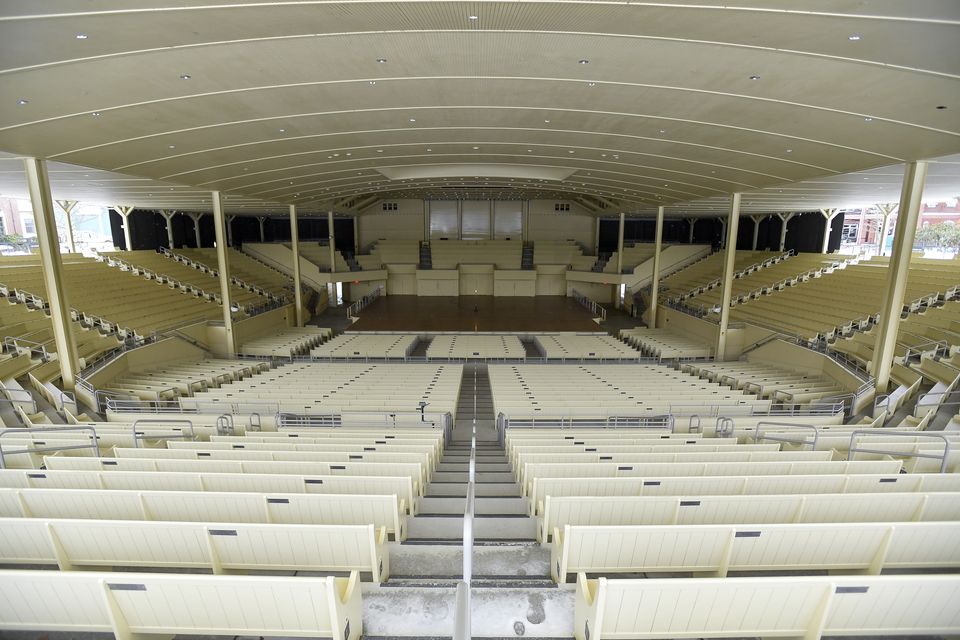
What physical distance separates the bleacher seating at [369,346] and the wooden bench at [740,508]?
16.5 meters

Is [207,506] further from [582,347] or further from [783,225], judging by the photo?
[783,225]

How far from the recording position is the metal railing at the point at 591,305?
110ft

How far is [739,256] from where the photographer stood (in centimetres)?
4109

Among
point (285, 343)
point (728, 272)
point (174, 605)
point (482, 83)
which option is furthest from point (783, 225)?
point (174, 605)

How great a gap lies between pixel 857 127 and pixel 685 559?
1184cm

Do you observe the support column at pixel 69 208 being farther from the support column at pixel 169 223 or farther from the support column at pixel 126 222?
the support column at pixel 169 223

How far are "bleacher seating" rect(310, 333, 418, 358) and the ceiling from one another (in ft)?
28.0

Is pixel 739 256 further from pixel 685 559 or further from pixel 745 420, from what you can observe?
pixel 685 559

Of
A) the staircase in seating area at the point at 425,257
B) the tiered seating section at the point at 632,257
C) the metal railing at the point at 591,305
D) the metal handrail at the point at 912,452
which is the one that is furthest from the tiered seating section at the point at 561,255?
the metal handrail at the point at 912,452

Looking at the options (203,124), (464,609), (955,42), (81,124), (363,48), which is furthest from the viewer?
(203,124)

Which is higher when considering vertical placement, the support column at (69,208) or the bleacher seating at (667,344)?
the support column at (69,208)

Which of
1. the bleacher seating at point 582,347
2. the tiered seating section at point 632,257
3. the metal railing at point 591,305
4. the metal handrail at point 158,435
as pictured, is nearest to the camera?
the metal handrail at point 158,435

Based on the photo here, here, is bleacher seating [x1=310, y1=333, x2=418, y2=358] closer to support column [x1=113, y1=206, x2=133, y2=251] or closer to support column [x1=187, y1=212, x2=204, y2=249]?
support column [x1=113, y1=206, x2=133, y2=251]

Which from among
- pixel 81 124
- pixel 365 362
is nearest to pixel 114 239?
pixel 365 362
